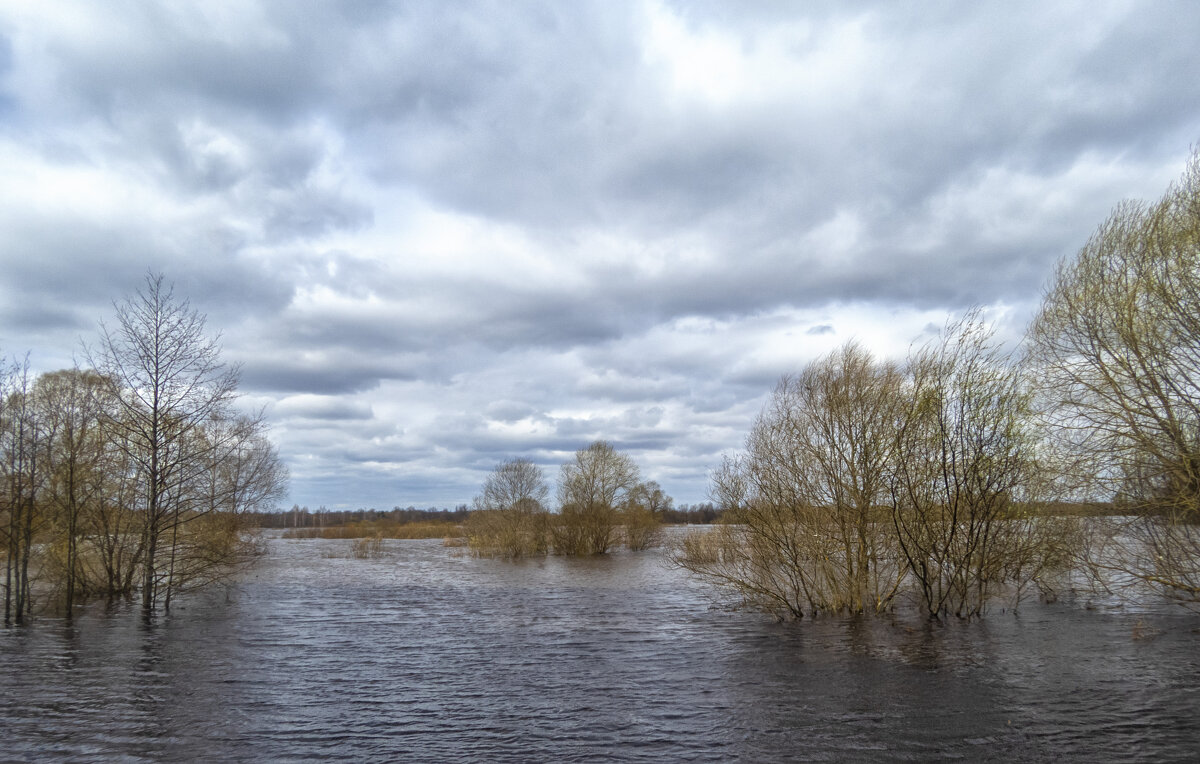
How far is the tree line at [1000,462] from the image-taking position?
17812mm

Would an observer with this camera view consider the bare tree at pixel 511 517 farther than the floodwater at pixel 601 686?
Yes

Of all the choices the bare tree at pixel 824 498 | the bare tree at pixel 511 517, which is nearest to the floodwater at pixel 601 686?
the bare tree at pixel 824 498

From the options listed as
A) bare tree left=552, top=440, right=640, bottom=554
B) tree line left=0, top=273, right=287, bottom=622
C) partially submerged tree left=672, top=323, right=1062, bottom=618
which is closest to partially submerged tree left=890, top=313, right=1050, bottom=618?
partially submerged tree left=672, top=323, right=1062, bottom=618

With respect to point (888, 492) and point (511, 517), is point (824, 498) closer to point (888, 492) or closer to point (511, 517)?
point (888, 492)

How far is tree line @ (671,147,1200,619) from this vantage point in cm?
1781

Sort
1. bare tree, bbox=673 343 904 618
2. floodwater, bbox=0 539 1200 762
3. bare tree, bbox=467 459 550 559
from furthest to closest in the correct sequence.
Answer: bare tree, bbox=467 459 550 559 → bare tree, bbox=673 343 904 618 → floodwater, bbox=0 539 1200 762

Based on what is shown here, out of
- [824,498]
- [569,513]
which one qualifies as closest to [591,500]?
[569,513]

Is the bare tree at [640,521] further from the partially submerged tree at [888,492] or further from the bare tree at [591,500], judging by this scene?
the partially submerged tree at [888,492]

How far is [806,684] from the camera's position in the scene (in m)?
14.4

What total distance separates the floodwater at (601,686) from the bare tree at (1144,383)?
2.84 metres

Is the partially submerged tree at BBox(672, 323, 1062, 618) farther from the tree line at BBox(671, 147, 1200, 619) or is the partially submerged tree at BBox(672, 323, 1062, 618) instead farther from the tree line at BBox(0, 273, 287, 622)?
the tree line at BBox(0, 273, 287, 622)

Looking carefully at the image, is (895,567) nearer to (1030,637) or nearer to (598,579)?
(1030,637)

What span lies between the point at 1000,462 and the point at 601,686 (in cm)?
1293

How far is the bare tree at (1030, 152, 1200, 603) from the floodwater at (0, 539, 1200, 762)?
2836 millimetres
